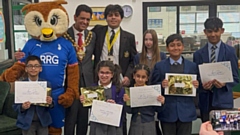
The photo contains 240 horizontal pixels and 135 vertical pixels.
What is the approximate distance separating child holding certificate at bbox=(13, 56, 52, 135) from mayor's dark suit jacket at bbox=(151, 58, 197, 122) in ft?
3.19

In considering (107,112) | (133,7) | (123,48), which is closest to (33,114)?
(107,112)

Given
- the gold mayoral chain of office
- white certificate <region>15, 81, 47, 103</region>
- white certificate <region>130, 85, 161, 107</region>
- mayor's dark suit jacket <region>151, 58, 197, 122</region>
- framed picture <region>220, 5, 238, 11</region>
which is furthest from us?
framed picture <region>220, 5, 238, 11</region>

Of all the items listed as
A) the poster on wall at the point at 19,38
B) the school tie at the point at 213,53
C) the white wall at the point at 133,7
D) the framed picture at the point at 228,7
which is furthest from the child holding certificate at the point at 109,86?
the framed picture at the point at 228,7

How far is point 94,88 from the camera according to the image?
98.7 inches

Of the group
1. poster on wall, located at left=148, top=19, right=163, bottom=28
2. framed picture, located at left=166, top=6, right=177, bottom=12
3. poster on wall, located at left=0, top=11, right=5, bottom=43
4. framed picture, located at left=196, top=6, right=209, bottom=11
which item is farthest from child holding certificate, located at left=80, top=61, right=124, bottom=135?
framed picture, located at left=196, top=6, right=209, bottom=11

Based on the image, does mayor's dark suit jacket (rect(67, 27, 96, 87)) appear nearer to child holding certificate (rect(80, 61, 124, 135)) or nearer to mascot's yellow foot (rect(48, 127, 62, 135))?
child holding certificate (rect(80, 61, 124, 135))

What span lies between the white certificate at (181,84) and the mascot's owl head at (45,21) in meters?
1.01

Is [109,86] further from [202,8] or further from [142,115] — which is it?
[202,8]

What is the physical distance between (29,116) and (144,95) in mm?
944

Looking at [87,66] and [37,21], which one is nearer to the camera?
[37,21]

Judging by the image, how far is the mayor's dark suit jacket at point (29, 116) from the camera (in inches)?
96.7

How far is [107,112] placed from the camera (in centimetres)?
247

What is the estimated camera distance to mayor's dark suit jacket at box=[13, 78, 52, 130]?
8.05 ft

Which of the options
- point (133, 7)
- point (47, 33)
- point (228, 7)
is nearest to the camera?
point (47, 33)
